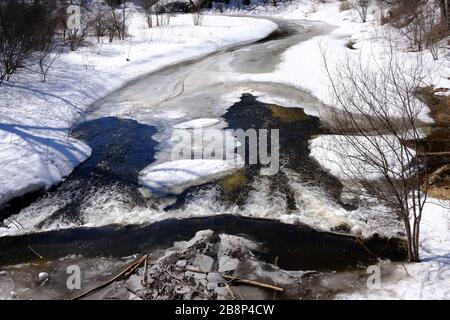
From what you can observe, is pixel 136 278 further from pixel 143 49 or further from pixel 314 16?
pixel 314 16

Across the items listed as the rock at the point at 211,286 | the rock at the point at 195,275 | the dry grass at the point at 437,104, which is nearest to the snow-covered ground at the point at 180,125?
the dry grass at the point at 437,104

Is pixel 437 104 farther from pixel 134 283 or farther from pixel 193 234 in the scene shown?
pixel 134 283

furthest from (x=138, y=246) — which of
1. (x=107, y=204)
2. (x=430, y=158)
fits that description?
(x=430, y=158)

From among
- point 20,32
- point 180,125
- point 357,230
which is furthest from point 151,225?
point 20,32

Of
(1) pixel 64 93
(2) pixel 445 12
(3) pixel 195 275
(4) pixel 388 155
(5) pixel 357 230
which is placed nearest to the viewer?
(3) pixel 195 275

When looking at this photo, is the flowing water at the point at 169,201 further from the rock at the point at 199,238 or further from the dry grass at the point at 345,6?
the dry grass at the point at 345,6
